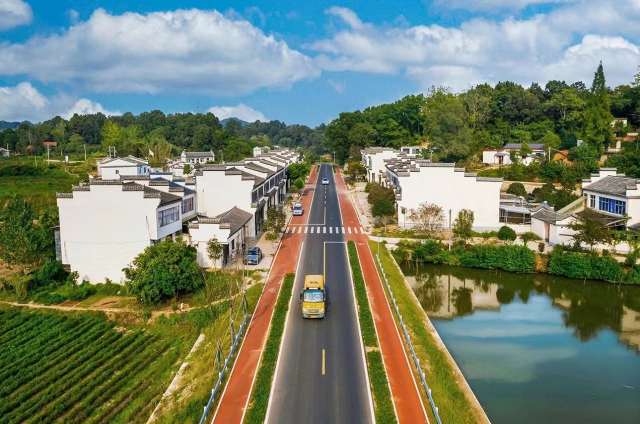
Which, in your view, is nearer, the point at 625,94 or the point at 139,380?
the point at 139,380

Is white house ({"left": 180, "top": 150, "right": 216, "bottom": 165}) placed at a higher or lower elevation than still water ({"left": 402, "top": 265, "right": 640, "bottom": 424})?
higher

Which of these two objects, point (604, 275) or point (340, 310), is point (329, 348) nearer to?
point (340, 310)

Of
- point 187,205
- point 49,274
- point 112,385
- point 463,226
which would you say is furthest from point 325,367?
point 187,205

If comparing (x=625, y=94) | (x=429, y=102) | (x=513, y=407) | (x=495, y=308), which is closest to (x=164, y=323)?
(x=513, y=407)

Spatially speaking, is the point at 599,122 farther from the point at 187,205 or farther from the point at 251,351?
the point at 251,351

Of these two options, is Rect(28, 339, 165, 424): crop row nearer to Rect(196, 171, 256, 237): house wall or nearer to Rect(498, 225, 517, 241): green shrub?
Rect(196, 171, 256, 237): house wall

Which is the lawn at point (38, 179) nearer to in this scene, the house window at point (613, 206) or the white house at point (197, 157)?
the white house at point (197, 157)

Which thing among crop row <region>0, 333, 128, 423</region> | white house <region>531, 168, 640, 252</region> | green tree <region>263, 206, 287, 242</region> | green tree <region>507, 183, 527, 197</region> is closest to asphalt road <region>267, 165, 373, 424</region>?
green tree <region>263, 206, 287, 242</region>

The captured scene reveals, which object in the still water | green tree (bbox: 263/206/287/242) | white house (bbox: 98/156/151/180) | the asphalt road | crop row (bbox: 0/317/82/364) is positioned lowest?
the still water
